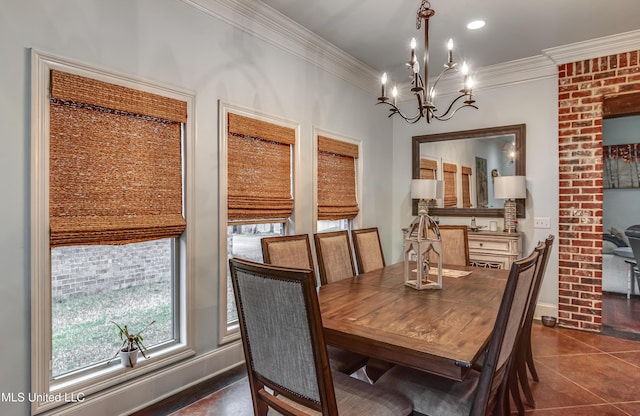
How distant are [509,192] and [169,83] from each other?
3.41 m

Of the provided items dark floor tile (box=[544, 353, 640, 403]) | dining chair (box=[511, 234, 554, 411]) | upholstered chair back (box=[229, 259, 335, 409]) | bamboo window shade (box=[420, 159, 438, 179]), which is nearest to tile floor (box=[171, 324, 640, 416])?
dark floor tile (box=[544, 353, 640, 403])

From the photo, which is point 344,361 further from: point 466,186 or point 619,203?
point 619,203

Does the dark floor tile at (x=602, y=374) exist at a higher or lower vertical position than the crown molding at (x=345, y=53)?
lower

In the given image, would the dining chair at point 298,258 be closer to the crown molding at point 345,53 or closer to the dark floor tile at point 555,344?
the crown molding at point 345,53

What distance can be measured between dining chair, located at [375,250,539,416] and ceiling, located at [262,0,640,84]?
2.24 meters

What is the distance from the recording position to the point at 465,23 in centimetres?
312

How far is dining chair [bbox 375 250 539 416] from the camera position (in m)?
1.34

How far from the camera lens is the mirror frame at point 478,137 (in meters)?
4.04

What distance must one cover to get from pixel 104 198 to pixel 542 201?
13.4 ft

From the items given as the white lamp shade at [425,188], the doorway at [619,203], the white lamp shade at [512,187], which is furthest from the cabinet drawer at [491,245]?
the doorway at [619,203]

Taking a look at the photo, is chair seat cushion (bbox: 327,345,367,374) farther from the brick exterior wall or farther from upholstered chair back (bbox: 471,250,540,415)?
the brick exterior wall

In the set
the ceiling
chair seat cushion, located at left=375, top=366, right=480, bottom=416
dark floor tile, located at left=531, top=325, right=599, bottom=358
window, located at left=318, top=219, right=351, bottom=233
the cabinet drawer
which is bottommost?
dark floor tile, located at left=531, top=325, right=599, bottom=358

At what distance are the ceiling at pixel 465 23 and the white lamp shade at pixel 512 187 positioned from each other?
130cm

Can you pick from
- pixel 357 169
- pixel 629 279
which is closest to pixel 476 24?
pixel 357 169
